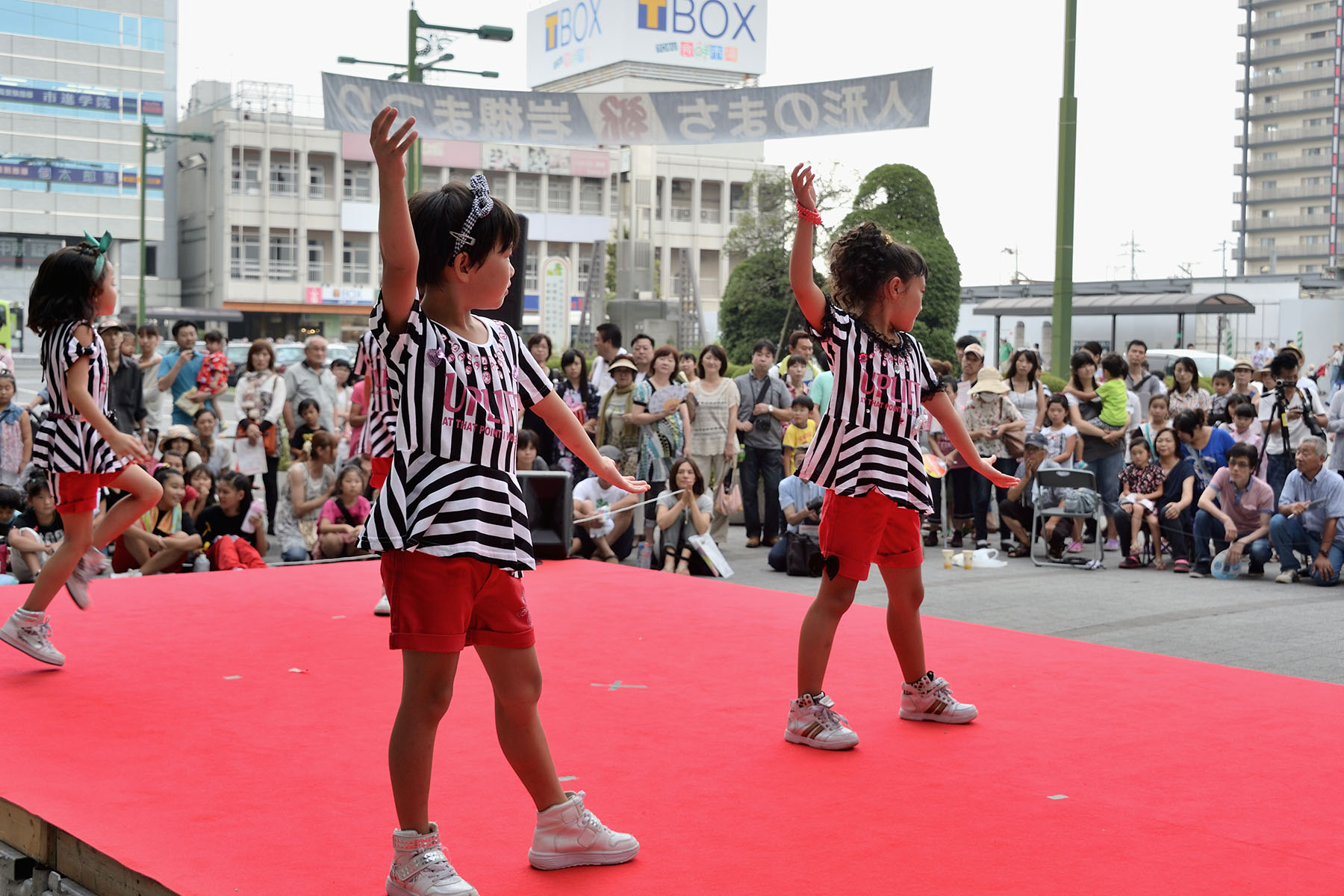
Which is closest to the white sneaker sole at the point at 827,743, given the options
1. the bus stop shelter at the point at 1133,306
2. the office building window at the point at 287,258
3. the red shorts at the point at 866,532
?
the red shorts at the point at 866,532

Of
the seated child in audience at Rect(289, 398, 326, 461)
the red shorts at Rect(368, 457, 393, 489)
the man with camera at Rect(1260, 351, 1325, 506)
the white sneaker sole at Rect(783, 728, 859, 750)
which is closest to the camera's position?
the white sneaker sole at Rect(783, 728, 859, 750)

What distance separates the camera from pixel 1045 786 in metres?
3.52

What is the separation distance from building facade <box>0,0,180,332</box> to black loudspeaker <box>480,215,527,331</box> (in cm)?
5056

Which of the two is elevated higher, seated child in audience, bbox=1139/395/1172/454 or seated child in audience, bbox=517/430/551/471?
seated child in audience, bbox=1139/395/1172/454

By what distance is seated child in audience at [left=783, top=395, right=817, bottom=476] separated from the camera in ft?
33.7

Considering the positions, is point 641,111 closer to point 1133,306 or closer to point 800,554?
point 800,554

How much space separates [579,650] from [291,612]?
5.30 ft

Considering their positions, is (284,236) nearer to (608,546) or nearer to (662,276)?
(662,276)

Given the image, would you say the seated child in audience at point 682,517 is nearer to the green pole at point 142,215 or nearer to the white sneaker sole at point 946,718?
the white sneaker sole at point 946,718

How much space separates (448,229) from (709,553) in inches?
233

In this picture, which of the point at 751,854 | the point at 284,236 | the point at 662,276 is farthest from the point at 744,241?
the point at 751,854

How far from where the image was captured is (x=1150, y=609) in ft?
24.3

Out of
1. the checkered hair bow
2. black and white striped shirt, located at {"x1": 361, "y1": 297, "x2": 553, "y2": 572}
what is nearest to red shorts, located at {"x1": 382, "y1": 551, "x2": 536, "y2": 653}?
black and white striped shirt, located at {"x1": 361, "y1": 297, "x2": 553, "y2": 572}

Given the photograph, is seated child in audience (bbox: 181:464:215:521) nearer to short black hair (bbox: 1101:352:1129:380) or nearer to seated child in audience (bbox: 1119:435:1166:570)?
seated child in audience (bbox: 1119:435:1166:570)
